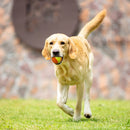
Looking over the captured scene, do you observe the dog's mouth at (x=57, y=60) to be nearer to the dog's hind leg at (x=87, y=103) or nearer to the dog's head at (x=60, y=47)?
the dog's head at (x=60, y=47)

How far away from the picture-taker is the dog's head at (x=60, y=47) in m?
3.57

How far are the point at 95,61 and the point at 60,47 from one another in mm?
5084

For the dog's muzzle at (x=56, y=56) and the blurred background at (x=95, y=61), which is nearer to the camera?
the dog's muzzle at (x=56, y=56)

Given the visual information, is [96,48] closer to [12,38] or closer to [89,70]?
[12,38]

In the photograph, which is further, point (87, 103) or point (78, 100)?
point (87, 103)

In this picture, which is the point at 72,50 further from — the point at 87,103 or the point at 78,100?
the point at 87,103

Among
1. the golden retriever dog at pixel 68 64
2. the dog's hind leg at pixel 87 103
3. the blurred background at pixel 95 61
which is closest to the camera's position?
the golden retriever dog at pixel 68 64

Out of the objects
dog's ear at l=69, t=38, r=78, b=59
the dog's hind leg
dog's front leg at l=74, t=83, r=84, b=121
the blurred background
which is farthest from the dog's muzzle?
the blurred background

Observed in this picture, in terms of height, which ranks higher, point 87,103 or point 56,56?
point 56,56

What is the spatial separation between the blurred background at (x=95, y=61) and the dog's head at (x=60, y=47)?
4.75 meters

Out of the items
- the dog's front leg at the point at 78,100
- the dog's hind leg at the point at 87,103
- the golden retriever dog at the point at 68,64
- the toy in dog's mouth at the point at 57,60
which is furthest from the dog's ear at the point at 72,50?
the dog's hind leg at the point at 87,103

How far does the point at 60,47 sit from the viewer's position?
3.62m

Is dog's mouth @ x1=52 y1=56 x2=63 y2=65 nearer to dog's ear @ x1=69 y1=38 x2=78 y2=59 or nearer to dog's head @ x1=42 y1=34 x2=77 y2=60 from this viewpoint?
dog's head @ x1=42 y1=34 x2=77 y2=60

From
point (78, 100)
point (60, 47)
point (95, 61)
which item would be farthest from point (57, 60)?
point (95, 61)
